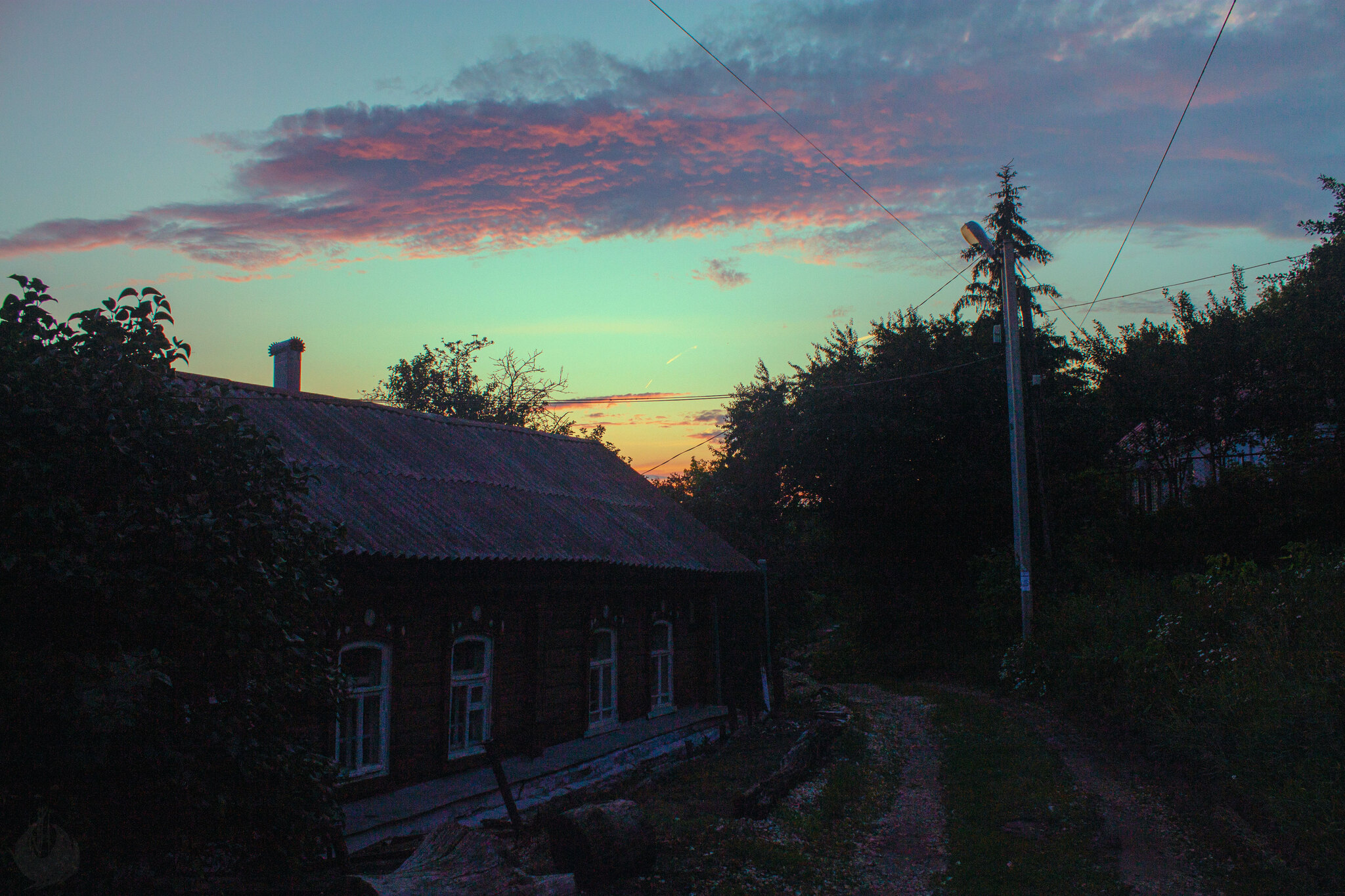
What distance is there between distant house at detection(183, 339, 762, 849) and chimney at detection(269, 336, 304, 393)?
0.04 metres

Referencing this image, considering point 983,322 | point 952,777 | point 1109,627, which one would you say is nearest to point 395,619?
point 952,777

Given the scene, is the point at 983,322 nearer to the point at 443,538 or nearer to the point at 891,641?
the point at 891,641

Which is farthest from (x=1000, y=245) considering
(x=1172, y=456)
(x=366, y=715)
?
(x=366, y=715)

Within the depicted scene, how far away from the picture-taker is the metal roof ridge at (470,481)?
11852 mm

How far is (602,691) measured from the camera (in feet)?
47.1

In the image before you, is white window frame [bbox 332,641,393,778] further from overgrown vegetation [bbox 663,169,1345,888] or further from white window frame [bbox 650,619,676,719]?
overgrown vegetation [bbox 663,169,1345,888]

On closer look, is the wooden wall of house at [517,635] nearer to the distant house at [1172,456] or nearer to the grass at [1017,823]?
the grass at [1017,823]

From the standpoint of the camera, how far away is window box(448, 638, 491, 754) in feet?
37.9

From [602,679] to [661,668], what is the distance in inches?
79.6

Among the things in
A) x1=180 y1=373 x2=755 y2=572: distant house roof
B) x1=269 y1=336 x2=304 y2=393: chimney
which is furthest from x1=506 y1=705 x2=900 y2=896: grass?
x1=269 y1=336 x2=304 y2=393: chimney

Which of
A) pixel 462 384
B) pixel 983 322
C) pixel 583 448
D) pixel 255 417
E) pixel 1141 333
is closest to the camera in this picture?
pixel 255 417

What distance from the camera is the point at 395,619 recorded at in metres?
10.6

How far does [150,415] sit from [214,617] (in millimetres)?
1183

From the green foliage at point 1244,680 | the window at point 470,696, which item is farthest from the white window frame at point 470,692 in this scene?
the green foliage at point 1244,680
